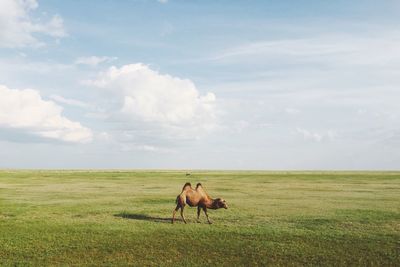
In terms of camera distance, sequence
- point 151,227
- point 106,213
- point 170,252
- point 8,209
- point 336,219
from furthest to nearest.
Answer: point 8,209, point 106,213, point 336,219, point 151,227, point 170,252

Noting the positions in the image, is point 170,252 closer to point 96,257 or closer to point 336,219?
point 96,257

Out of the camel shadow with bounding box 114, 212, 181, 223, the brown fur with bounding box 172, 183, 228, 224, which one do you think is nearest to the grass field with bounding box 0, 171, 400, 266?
the camel shadow with bounding box 114, 212, 181, 223

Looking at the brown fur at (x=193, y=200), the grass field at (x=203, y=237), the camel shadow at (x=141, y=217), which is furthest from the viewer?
the camel shadow at (x=141, y=217)

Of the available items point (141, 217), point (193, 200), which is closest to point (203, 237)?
point (193, 200)

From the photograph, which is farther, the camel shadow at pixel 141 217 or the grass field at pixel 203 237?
the camel shadow at pixel 141 217

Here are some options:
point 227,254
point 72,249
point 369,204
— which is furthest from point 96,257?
point 369,204

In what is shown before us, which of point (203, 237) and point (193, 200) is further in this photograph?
point (193, 200)

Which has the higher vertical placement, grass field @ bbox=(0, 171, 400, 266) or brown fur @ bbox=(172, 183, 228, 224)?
brown fur @ bbox=(172, 183, 228, 224)

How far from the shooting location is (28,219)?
82.5 feet

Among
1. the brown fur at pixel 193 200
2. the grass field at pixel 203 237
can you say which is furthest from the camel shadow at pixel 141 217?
the brown fur at pixel 193 200

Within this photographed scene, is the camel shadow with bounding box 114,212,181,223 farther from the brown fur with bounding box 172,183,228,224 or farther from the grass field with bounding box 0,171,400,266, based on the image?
the brown fur with bounding box 172,183,228,224

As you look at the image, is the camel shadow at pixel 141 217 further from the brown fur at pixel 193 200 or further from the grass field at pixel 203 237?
the brown fur at pixel 193 200

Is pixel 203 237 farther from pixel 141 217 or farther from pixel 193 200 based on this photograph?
pixel 141 217

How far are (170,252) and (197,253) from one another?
1.28 metres
